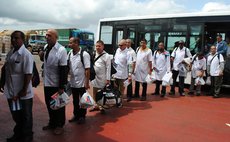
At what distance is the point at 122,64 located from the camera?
320 inches

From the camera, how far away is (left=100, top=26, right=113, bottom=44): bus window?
14.1 metres

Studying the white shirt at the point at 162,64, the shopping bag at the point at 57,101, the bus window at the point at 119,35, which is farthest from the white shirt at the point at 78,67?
the bus window at the point at 119,35

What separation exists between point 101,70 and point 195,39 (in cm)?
584

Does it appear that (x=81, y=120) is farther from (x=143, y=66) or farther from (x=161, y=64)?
(x=161, y=64)

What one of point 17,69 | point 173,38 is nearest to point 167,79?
point 173,38

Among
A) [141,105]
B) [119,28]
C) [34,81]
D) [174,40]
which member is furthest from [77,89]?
[119,28]

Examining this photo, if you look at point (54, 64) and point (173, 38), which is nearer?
point (54, 64)

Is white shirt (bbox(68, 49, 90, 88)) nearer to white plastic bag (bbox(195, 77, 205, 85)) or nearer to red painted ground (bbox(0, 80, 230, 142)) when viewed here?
red painted ground (bbox(0, 80, 230, 142))

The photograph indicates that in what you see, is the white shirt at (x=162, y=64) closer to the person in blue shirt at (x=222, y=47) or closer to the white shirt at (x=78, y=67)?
the person in blue shirt at (x=222, y=47)

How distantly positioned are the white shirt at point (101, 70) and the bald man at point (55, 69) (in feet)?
5.28

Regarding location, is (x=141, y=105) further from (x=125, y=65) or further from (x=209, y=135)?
(x=209, y=135)

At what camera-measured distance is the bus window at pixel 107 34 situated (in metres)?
14.1

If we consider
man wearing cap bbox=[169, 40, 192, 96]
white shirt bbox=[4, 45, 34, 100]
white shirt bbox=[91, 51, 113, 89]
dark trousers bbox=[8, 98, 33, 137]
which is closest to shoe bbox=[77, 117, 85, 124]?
white shirt bbox=[91, 51, 113, 89]

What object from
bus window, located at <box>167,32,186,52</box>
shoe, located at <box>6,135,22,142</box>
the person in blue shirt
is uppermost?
bus window, located at <box>167,32,186,52</box>
